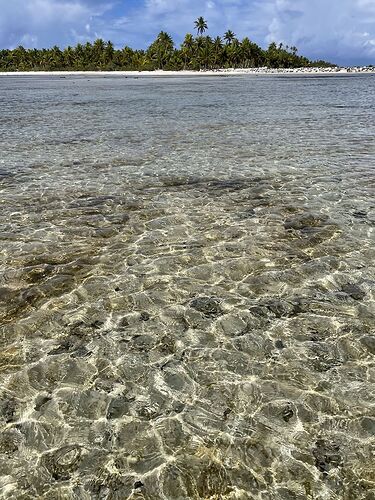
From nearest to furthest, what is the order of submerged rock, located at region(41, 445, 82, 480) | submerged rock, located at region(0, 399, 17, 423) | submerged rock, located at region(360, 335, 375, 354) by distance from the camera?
submerged rock, located at region(41, 445, 82, 480), submerged rock, located at region(0, 399, 17, 423), submerged rock, located at region(360, 335, 375, 354)

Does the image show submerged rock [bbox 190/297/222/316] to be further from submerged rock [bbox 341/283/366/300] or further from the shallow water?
submerged rock [bbox 341/283/366/300]

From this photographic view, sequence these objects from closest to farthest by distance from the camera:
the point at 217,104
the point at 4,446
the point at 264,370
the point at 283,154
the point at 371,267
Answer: the point at 4,446, the point at 264,370, the point at 371,267, the point at 283,154, the point at 217,104

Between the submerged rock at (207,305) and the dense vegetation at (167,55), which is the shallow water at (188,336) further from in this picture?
the dense vegetation at (167,55)

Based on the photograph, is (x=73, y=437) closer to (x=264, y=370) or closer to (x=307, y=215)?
(x=264, y=370)

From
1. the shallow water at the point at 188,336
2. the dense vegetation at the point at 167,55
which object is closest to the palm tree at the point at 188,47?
the dense vegetation at the point at 167,55

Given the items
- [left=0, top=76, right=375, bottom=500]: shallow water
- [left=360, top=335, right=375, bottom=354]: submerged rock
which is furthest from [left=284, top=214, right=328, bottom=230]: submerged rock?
[left=360, top=335, right=375, bottom=354]: submerged rock

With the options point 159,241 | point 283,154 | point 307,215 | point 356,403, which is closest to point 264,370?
point 356,403

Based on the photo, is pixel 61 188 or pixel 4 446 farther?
pixel 61 188

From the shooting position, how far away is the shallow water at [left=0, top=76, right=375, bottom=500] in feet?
17.6

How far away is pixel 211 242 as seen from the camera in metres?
12.1

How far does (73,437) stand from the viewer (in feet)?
19.0

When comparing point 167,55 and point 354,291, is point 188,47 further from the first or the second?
point 354,291

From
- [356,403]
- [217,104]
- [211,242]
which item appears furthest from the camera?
[217,104]

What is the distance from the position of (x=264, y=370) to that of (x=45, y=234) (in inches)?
331
